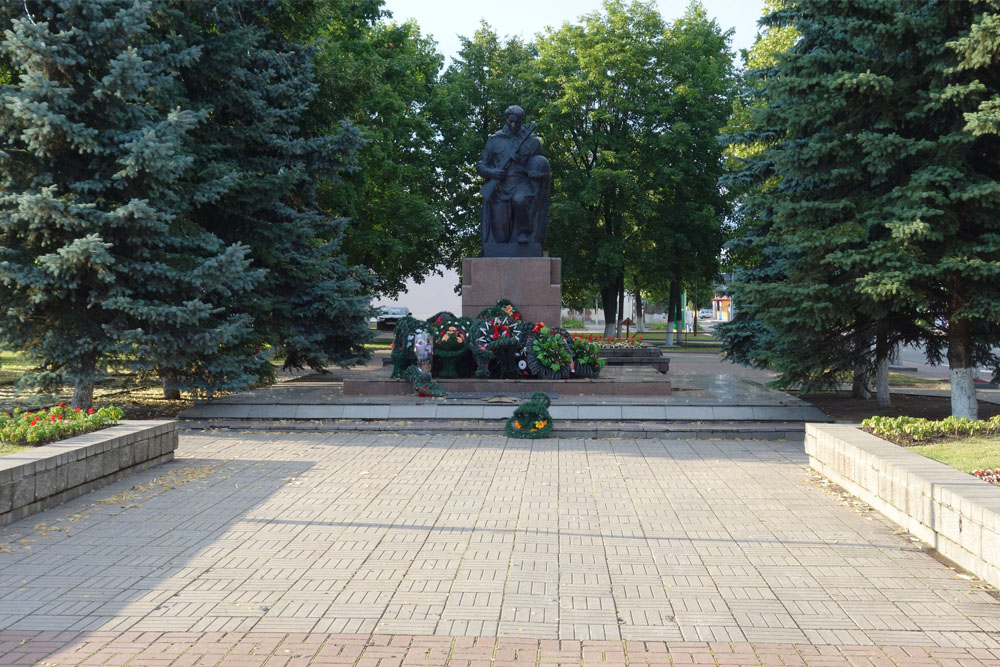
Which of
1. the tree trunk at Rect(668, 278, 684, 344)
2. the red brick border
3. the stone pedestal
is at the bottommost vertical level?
the red brick border

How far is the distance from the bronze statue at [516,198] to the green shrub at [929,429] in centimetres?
791

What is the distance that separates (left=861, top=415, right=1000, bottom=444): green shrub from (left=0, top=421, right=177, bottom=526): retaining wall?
286 inches

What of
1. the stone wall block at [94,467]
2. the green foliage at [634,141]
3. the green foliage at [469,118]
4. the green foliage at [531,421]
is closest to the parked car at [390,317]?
the green foliage at [469,118]

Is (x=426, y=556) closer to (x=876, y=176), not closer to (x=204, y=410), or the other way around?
(x=204, y=410)

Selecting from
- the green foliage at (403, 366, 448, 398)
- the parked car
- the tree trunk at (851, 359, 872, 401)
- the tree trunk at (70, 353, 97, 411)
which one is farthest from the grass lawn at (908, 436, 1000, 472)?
the parked car

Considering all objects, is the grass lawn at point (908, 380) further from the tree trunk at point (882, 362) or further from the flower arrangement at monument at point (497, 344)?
the flower arrangement at monument at point (497, 344)

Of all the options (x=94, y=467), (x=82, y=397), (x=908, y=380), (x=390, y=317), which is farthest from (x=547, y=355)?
(x=390, y=317)

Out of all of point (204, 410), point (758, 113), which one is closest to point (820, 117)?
point (758, 113)

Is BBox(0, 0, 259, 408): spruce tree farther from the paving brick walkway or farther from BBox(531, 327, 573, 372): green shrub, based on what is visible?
BBox(531, 327, 573, 372): green shrub

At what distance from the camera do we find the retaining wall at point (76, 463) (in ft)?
21.8

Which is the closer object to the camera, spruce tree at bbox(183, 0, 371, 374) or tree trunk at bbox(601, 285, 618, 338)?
spruce tree at bbox(183, 0, 371, 374)

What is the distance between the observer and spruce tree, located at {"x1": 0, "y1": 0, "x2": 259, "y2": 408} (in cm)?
1048

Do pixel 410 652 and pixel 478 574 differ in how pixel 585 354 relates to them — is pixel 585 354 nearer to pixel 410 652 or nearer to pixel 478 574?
pixel 478 574

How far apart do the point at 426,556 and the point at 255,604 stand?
1271 millimetres
